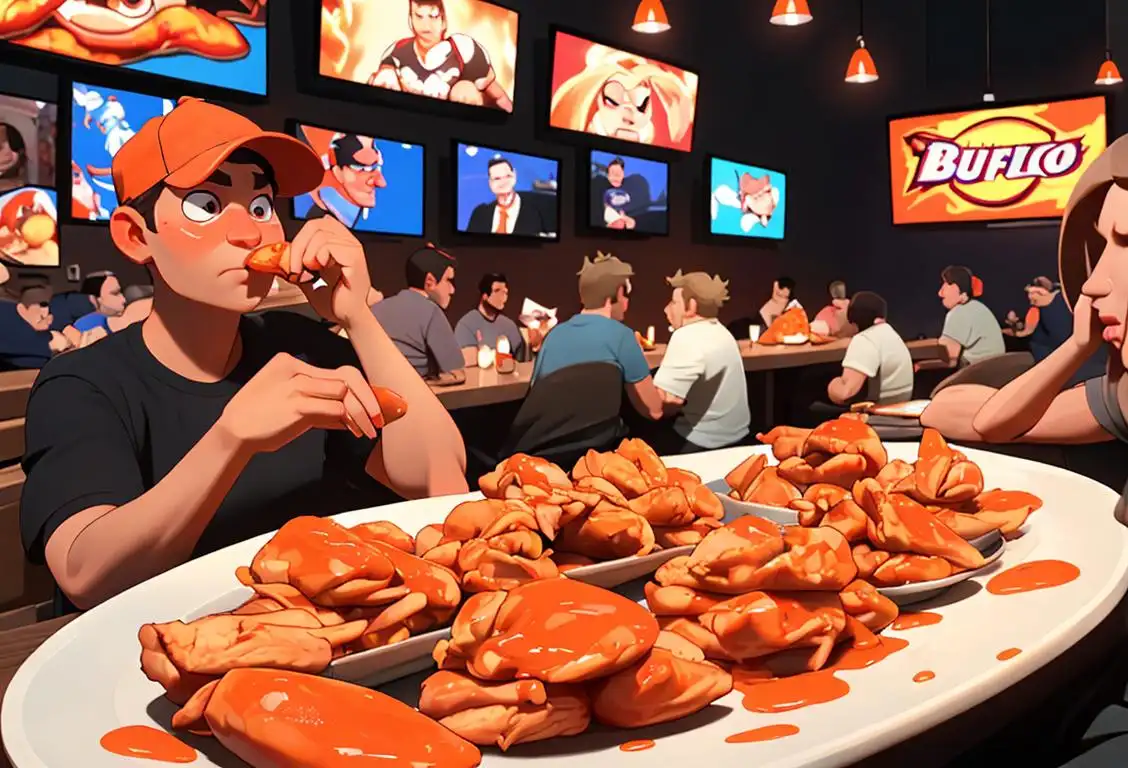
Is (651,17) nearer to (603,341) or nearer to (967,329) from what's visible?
(603,341)

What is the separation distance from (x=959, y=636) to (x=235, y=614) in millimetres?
637

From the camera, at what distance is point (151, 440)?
1.55 metres

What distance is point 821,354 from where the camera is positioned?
601cm

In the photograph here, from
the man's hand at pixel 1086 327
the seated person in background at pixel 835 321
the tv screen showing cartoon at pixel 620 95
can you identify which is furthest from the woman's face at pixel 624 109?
the man's hand at pixel 1086 327

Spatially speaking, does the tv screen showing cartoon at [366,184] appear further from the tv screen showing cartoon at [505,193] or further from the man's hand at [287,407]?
the man's hand at [287,407]

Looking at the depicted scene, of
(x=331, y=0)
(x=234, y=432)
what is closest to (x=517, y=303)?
(x=331, y=0)

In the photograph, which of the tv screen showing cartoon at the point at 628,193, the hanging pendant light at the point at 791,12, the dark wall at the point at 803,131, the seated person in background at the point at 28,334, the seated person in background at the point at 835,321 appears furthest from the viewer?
the seated person in background at the point at 835,321

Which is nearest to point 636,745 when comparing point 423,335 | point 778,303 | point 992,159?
point 423,335

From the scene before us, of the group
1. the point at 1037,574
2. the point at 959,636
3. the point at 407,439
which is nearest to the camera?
the point at 959,636

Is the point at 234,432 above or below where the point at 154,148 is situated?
below

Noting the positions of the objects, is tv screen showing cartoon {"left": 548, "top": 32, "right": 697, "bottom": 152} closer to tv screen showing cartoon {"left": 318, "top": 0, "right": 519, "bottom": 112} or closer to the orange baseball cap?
tv screen showing cartoon {"left": 318, "top": 0, "right": 519, "bottom": 112}

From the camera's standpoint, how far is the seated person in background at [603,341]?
3635 millimetres

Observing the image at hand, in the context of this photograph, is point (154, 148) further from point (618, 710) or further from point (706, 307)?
point (706, 307)

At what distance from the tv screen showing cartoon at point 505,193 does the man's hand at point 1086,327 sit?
15.1ft
